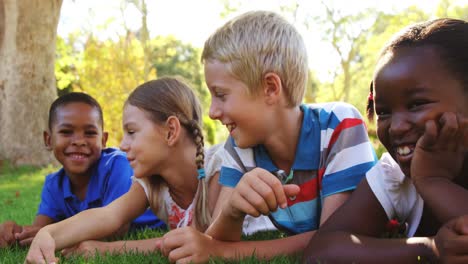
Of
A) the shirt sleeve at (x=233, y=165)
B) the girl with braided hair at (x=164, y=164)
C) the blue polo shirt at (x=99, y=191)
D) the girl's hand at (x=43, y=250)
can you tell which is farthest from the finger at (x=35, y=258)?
the blue polo shirt at (x=99, y=191)

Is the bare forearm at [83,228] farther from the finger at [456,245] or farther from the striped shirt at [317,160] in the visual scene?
the finger at [456,245]

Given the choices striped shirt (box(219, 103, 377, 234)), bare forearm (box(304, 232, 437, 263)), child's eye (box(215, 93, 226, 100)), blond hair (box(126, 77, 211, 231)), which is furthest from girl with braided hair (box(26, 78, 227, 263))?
bare forearm (box(304, 232, 437, 263))

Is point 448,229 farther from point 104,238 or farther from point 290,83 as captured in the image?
point 104,238

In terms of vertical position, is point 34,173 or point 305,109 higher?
point 305,109

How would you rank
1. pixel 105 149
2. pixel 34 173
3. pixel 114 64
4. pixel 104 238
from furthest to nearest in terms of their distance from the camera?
pixel 114 64 → pixel 34 173 → pixel 105 149 → pixel 104 238

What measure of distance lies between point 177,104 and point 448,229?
2215 millimetres

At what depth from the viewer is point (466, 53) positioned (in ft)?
7.41

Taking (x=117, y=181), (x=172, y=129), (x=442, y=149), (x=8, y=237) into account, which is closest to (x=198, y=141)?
(x=172, y=129)

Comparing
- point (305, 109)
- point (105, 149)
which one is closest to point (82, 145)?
point (105, 149)

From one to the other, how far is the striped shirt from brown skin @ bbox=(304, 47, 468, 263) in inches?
14.9

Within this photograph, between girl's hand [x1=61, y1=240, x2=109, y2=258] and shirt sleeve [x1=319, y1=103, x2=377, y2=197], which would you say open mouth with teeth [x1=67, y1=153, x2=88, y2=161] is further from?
shirt sleeve [x1=319, y1=103, x2=377, y2=197]

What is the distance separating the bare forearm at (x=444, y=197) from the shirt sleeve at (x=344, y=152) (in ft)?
2.32

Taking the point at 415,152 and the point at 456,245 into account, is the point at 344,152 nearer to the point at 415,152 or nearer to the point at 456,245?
the point at 415,152

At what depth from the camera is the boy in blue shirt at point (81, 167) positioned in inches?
165
